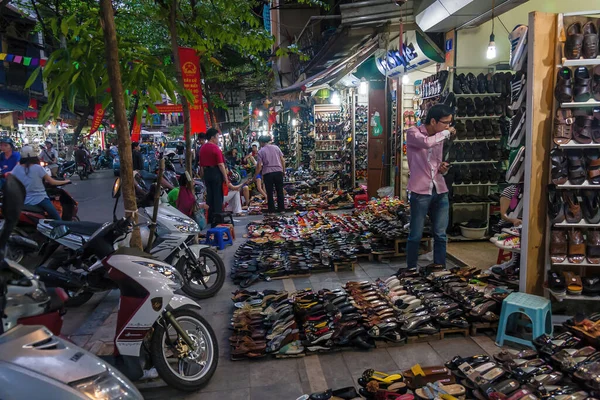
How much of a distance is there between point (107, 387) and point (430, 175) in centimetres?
426

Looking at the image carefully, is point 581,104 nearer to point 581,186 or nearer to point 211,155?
point 581,186

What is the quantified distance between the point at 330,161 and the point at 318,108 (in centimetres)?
193

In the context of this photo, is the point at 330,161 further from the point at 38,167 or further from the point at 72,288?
the point at 72,288

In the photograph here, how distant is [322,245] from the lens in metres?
6.81

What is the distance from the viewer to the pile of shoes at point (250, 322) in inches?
149

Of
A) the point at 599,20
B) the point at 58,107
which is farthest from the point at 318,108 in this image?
the point at 58,107

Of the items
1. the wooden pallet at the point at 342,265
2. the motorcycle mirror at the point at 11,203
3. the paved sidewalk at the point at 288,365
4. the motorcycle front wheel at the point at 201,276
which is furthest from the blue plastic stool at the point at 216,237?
the motorcycle mirror at the point at 11,203

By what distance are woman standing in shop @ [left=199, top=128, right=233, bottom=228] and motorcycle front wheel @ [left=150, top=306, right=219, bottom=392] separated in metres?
5.27

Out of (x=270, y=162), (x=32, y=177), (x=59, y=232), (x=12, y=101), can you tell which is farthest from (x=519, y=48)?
(x=12, y=101)

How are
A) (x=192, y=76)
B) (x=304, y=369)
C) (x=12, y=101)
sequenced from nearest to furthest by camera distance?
(x=304, y=369), (x=192, y=76), (x=12, y=101)

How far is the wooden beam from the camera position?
385 centimetres

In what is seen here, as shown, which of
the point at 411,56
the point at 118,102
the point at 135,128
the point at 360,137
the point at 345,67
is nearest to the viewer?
the point at 118,102

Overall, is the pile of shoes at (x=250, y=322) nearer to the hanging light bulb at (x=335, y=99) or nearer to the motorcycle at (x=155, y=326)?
the motorcycle at (x=155, y=326)

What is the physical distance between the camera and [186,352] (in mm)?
3238
